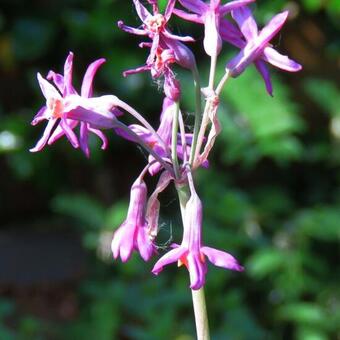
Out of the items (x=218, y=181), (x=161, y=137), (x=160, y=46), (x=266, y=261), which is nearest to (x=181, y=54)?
(x=160, y=46)

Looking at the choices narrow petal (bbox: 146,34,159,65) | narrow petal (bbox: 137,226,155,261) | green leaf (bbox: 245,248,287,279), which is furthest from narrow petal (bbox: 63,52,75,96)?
green leaf (bbox: 245,248,287,279)

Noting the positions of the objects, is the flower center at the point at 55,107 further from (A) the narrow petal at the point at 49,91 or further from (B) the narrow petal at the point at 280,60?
(B) the narrow petal at the point at 280,60

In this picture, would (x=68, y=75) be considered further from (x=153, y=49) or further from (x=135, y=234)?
(x=135, y=234)

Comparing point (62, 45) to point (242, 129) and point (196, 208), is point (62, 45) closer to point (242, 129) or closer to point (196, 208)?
point (242, 129)

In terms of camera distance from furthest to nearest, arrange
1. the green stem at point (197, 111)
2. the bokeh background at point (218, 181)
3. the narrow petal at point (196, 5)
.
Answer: the bokeh background at point (218, 181) → the narrow petal at point (196, 5) → the green stem at point (197, 111)

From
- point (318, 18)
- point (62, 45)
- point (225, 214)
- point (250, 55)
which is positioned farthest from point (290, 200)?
point (250, 55)

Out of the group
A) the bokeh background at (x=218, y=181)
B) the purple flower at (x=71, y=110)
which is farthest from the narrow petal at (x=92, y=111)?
the bokeh background at (x=218, y=181)

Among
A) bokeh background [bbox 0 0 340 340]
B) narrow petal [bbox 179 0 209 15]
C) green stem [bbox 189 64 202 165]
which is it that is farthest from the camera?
bokeh background [bbox 0 0 340 340]

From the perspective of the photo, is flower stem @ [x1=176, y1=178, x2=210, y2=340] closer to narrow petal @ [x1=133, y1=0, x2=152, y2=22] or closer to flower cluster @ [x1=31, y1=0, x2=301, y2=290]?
flower cluster @ [x1=31, y1=0, x2=301, y2=290]
